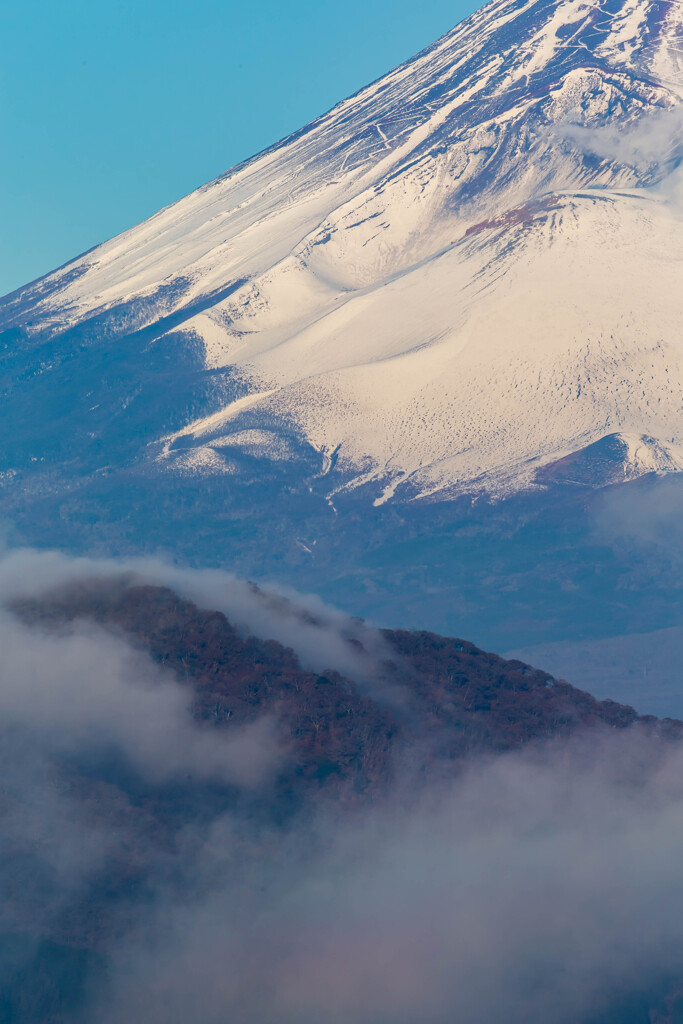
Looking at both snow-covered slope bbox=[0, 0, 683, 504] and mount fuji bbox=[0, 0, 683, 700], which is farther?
snow-covered slope bbox=[0, 0, 683, 504]

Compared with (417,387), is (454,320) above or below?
above

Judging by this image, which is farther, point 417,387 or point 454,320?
point 454,320

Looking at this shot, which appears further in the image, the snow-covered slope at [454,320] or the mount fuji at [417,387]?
the snow-covered slope at [454,320]
